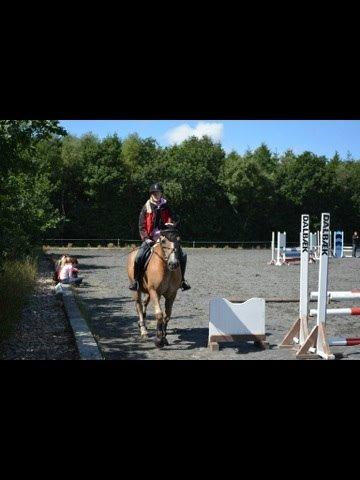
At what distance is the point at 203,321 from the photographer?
7.43 m

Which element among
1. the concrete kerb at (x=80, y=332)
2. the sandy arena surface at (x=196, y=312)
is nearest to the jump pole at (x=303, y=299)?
the sandy arena surface at (x=196, y=312)

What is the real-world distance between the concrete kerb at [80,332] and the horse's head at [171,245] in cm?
105

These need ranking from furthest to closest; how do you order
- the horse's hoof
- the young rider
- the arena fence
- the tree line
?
the tree line, the arena fence, the young rider, the horse's hoof

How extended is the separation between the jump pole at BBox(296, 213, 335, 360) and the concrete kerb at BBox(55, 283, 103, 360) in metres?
1.90

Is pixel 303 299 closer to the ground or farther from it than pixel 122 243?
farther from it

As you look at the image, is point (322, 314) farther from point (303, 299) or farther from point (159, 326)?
point (159, 326)

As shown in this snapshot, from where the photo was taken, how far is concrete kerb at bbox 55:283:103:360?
16.4ft

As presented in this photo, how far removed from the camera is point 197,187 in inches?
1121

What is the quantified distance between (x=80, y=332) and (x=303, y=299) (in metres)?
2.24

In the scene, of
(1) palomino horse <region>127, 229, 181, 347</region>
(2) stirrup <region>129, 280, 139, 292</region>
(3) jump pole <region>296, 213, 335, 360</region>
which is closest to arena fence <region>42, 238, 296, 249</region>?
(2) stirrup <region>129, 280, 139, 292</region>

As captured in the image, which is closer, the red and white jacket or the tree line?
the red and white jacket

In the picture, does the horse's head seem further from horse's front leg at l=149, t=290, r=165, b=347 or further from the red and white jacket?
horse's front leg at l=149, t=290, r=165, b=347

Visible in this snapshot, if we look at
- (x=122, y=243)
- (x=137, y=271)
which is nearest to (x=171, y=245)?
(x=137, y=271)

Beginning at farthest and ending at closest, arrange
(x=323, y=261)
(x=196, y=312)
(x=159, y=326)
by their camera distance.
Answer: (x=196, y=312), (x=159, y=326), (x=323, y=261)
